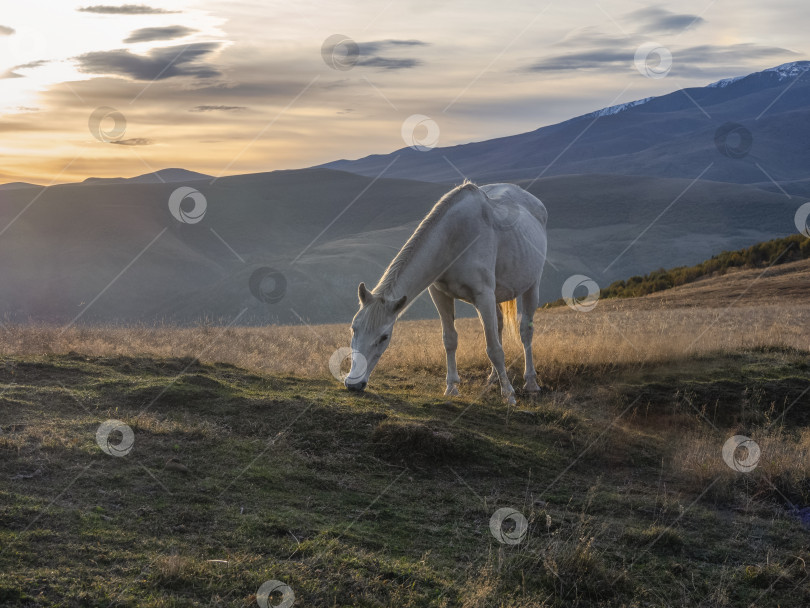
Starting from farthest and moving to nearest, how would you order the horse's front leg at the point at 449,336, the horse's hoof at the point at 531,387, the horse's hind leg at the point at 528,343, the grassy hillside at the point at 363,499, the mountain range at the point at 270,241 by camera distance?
the mountain range at the point at 270,241 < the horse's hind leg at the point at 528,343 < the horse's hoof at the point at 531,387 < the horse's front leg at the point at 449,336 < the grassy hillside at the point at 363,499

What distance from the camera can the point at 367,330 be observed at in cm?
805

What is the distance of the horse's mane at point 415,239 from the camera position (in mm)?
8406

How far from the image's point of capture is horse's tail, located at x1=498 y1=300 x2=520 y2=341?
11883 millimetres

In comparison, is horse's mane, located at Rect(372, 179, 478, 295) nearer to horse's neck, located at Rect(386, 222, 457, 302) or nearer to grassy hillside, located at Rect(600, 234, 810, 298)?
horse's neck, located at Rect(386, 222, 457, 302)

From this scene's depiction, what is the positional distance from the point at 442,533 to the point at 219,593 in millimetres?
1828

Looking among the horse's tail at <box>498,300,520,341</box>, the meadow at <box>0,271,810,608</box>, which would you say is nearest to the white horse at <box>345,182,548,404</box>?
the horse's tail at <box>498,300,520,341</box>

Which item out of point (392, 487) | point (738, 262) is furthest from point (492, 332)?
point (738, 262)

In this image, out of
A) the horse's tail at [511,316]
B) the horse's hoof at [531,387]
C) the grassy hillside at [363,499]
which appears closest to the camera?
the grassy hillside at [363,499]

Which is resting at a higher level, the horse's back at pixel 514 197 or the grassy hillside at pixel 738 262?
the horse's back at pixel 514 197

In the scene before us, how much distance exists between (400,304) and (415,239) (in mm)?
1000

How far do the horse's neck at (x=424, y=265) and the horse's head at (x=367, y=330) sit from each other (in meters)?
0.25

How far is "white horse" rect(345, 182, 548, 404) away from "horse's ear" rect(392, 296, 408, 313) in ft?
0.05

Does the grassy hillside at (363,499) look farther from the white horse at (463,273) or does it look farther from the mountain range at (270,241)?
the mountain range at (270,241)

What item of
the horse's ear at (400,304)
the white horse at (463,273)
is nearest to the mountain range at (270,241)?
the white horse at (463,273)
